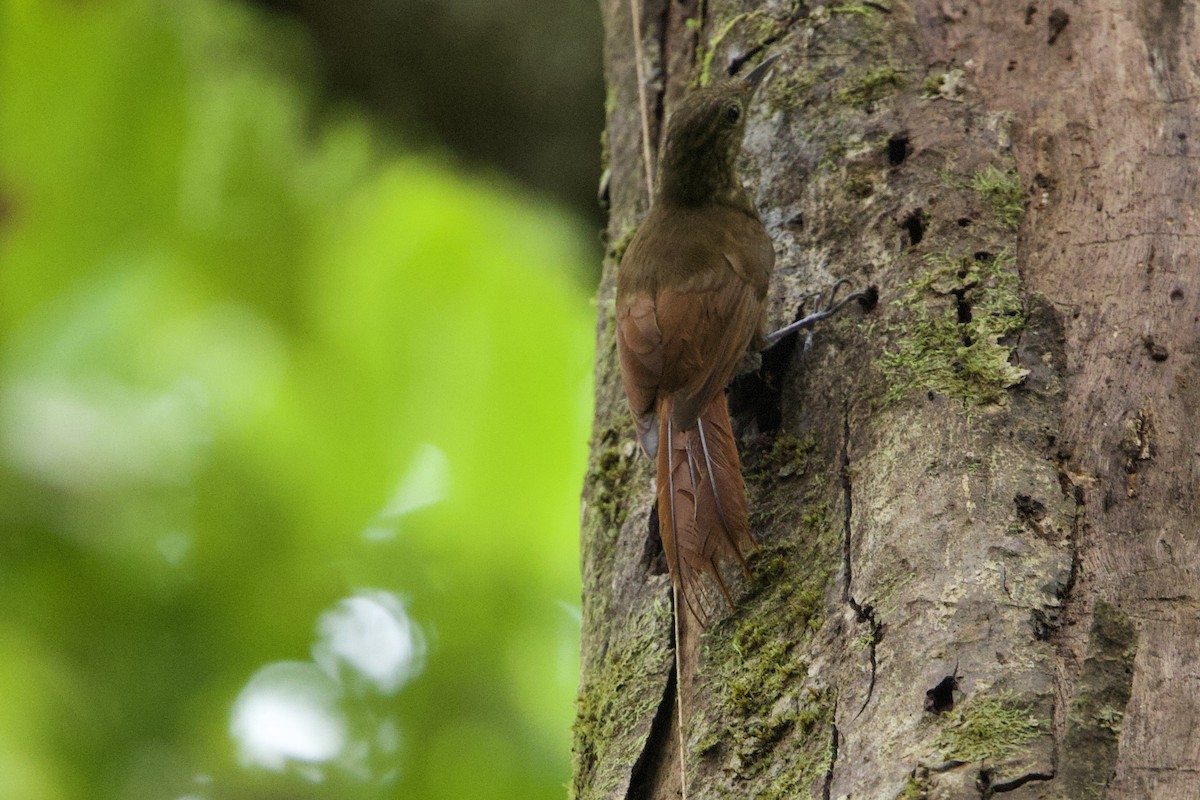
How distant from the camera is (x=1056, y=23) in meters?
2.63

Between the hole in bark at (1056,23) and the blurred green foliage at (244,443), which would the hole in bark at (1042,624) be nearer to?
the hole in bark at (1056,23)

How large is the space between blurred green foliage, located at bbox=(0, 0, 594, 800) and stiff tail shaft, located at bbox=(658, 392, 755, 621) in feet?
4.86

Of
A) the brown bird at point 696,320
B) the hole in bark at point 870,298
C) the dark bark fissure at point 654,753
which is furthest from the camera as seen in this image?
the hole in bark at point 870,298

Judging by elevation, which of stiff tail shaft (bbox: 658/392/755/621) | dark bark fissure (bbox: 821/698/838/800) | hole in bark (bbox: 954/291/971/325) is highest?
hole in bark (bbox: 954/291/971/325)

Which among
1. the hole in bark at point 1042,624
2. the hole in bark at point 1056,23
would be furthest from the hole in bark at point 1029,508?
the hole in bark at point 1056,23

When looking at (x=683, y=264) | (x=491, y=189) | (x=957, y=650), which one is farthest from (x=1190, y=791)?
(x=491, y=189)

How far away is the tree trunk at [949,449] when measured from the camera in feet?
5.58

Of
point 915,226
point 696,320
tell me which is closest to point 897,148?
point 915,226

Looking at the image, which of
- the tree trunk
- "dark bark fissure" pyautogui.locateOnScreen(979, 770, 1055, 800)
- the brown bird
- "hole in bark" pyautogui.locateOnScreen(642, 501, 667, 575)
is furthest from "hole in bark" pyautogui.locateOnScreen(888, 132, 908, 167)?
"dark bark fissure" pyautogui.locateOnScreen(979, 770, 1055, 800)

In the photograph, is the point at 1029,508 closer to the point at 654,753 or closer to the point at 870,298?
the point at 870,298

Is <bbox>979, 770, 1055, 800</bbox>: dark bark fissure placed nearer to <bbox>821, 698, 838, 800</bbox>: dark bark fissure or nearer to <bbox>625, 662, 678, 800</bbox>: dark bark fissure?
<bbox>821, 698, 838, 800</bbox>: dark bark fissure

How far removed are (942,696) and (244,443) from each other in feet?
7.87

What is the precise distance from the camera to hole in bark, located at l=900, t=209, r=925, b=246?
7.74 ft

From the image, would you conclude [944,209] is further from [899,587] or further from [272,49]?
[272,49]
